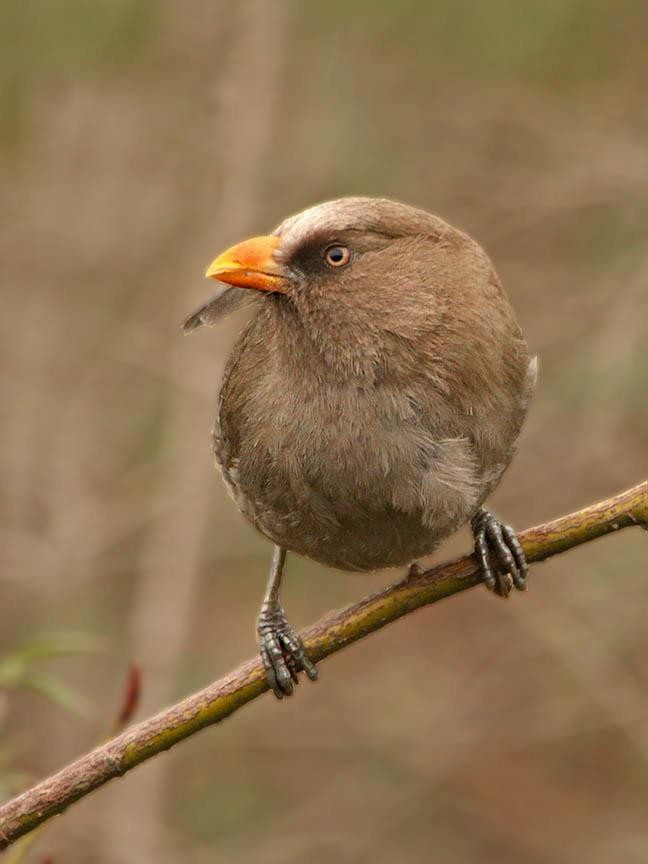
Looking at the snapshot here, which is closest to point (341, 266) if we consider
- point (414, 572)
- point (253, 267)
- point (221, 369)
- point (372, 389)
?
point (253, 267)

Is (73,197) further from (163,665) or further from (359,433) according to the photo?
(359,433)

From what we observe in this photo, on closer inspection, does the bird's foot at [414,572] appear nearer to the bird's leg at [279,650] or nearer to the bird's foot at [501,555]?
the bird's foot at [501,555]

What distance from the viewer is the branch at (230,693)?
3.68 m

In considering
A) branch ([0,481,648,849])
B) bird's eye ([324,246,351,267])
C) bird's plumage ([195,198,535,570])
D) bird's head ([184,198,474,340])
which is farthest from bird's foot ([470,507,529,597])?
bird's eye ([324,246,351,267])

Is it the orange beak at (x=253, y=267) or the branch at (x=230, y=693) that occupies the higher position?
the orange beak at (x=253, y=267)

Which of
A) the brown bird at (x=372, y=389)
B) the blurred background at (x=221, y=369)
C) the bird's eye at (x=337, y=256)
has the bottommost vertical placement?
the blurred background at (x=221, y=369)

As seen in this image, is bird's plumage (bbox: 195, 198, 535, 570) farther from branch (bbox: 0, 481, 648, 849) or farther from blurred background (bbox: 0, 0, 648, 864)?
blurred background (bbox: 0, 0, 648, 864)

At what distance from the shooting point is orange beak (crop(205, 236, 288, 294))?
14.5 feet

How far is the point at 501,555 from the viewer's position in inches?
186

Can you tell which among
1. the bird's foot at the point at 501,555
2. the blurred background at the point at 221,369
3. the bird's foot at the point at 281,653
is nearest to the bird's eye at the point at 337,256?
the bird's foot at the point at 501,555

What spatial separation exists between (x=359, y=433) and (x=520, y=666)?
512cm

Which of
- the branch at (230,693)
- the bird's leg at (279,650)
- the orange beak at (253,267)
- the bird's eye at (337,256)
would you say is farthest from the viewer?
the bird's leg at (279,650)

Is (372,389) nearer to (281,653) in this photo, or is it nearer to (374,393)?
(374,393)

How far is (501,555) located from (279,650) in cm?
84
